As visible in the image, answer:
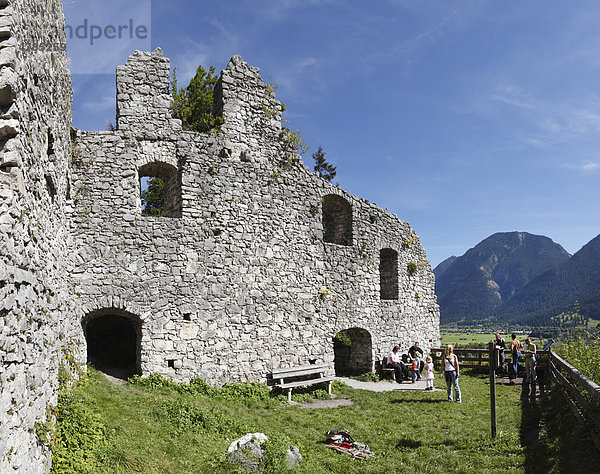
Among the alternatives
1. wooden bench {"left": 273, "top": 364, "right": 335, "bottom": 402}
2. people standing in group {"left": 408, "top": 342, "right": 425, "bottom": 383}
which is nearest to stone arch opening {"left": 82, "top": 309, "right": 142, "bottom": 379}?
wooden bench {"left": 273, "top": 364, "right": 335, "bottom": 402}

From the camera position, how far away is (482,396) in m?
11.8

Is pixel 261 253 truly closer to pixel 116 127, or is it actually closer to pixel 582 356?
pixel 116 127

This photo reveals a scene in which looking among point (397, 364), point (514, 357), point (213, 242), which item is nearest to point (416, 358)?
point (397, 364)

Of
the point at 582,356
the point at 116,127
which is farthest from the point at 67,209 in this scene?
the point at 582,356

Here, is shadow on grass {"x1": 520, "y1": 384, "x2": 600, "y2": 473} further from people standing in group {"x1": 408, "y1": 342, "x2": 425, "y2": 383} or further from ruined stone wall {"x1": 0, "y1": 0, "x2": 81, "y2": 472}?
ruined stone wall {"x1": 0, "y1": 0, "x2": 81, "y2": 472}

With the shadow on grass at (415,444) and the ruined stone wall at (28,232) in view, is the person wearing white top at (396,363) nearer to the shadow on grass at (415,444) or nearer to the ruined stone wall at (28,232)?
the shadow on grass at (415,444)

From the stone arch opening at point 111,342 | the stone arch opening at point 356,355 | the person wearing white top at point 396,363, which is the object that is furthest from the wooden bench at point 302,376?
the stone arch opening at point 111,342

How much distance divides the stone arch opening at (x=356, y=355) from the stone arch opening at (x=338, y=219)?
3.29m

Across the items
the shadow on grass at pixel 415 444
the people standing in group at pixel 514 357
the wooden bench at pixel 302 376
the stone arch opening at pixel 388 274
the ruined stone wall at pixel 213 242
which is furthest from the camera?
the stone arch opening at pixel 388 274

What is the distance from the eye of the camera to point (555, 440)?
23.7ft

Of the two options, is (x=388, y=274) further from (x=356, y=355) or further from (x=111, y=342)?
(x=111, y=342)

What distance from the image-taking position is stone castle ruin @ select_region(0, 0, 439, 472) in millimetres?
6609

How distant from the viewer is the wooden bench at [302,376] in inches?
450

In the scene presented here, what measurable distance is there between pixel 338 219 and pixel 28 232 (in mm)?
11352
